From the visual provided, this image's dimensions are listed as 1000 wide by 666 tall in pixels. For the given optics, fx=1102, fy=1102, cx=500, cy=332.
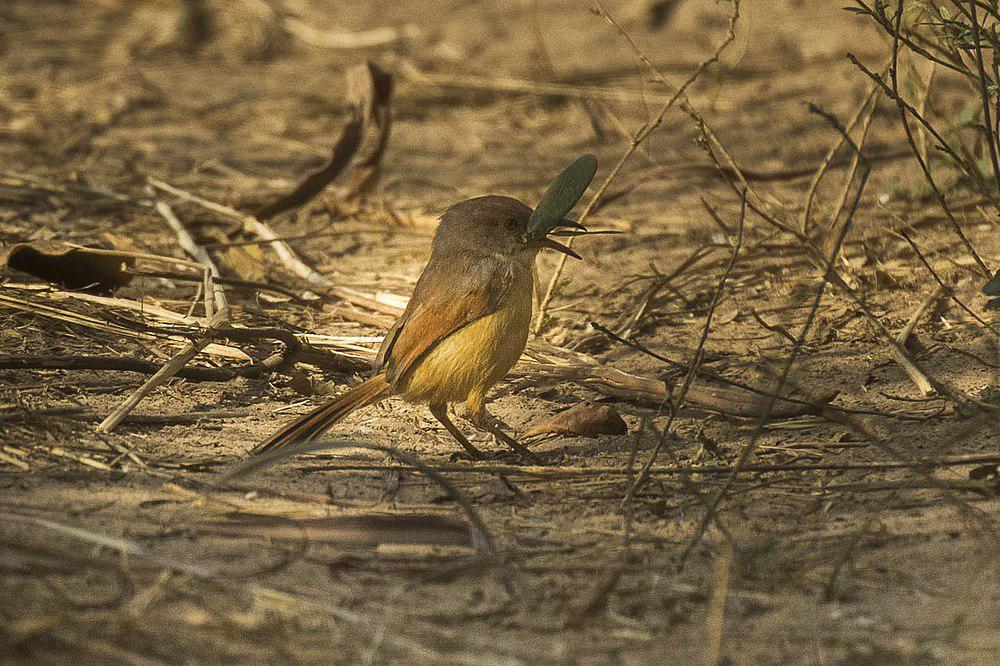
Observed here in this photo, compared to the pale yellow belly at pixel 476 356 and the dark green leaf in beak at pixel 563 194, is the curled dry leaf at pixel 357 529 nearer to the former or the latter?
the pale yellow belly at pixel 476 356

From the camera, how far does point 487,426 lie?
12.8ft

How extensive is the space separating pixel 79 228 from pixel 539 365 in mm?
2832

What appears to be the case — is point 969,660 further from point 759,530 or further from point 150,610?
point 150,610

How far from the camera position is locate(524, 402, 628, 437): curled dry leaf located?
12.7 ft

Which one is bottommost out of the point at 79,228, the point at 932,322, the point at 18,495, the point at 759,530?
the point at 18,495

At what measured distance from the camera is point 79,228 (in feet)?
19.1

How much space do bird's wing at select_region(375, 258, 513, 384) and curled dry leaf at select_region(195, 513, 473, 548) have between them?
88 centimetres

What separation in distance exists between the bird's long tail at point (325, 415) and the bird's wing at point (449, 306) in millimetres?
74

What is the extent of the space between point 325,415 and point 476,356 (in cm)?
55

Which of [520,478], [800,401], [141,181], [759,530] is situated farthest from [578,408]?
[141,181]

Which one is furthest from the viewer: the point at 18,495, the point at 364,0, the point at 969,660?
the point at 364,0

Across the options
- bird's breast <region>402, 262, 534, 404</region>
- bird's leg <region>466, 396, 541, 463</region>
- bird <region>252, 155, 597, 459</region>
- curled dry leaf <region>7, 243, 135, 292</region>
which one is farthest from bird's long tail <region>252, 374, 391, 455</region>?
curled dry leaf <region>7, 243, 135, 292</region>

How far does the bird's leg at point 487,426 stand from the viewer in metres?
3.82

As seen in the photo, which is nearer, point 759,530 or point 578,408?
point 759,530
